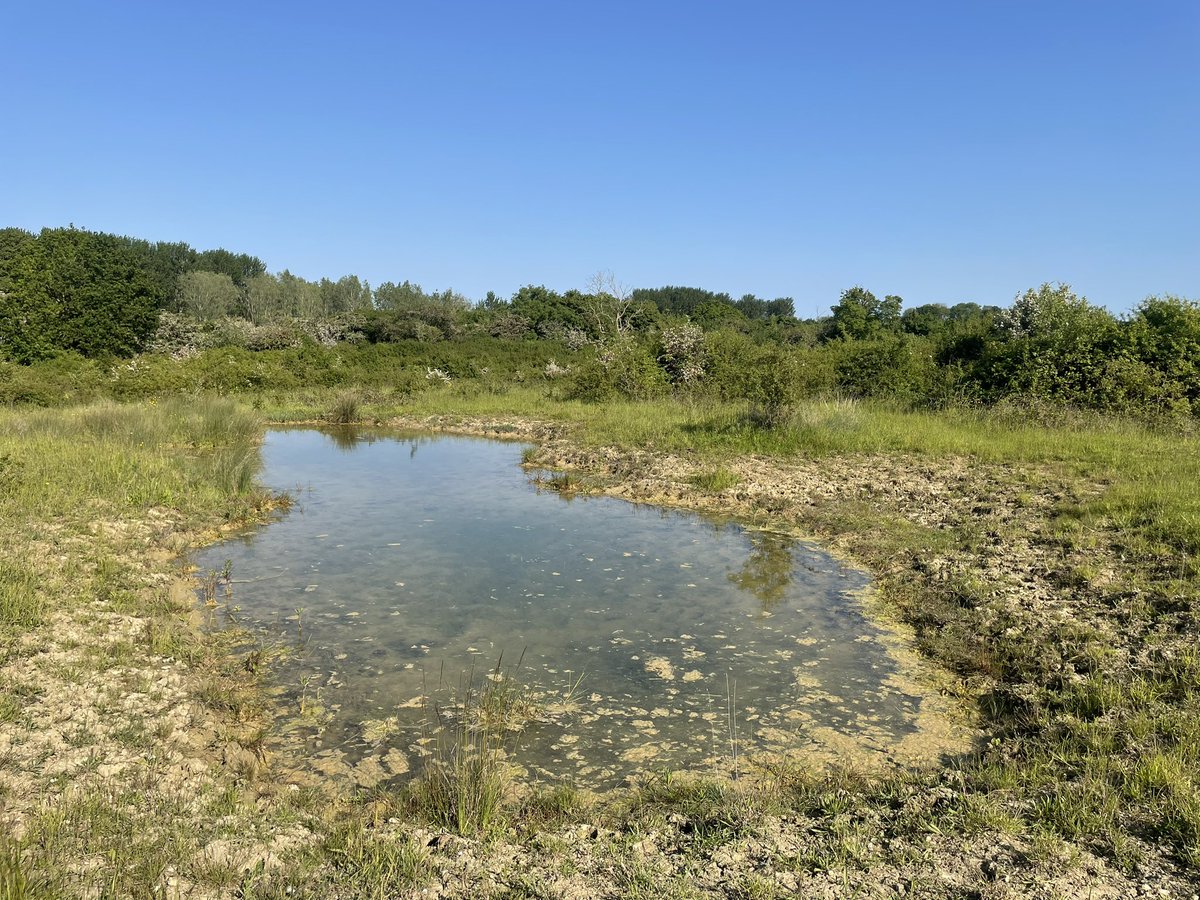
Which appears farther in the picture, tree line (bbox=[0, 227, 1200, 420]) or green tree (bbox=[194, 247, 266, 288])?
green tree (bbox=[194, 247, 266, 288])

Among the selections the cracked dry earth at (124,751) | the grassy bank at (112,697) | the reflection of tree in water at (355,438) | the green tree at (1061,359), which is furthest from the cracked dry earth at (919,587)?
the green tree at (1061,359)

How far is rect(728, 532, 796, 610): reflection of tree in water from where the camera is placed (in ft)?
25.6

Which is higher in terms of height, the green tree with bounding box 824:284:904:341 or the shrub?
the green tree with bounding box 824:284:904:341

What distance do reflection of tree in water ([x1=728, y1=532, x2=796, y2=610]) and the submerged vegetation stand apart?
29.7 inches

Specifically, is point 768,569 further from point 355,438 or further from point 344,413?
point 344,413

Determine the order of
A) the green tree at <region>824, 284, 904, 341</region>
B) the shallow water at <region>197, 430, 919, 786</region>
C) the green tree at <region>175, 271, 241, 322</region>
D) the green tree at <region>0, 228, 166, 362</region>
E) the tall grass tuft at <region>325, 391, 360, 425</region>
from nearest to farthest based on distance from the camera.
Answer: the shallow water at <region>197, 430, 919, 786</region> → the tall grass tuft at <region>325, 391, 360, 425</region> → the green tree at <region>0, 228, 166, 362</region> → the green tree at <region>824, 284, 904, 341</region> → the green tree at <region>175, 271, 241, 322</region>

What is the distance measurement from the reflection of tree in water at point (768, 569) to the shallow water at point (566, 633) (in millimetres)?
39

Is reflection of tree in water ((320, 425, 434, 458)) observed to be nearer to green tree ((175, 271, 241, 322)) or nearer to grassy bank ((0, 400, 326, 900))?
grassy bank ((0, 400, 326, 900))

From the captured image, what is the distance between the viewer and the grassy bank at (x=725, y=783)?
3088mm

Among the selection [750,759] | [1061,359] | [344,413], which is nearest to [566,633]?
[750,759]

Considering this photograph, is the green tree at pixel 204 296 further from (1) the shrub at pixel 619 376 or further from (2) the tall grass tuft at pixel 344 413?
(1) the shrub at pixel 619 376

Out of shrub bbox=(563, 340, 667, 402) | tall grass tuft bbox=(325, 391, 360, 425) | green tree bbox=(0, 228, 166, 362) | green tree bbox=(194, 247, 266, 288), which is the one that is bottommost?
tall grass tuft bbox=(325, 391, 360, 425)

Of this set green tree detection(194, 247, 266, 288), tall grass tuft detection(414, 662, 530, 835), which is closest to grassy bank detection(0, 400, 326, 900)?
tall grass tuft detection(414, 662, 530, 835)

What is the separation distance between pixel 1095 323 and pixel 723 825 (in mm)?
16925
